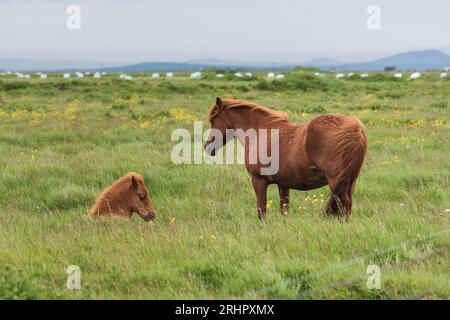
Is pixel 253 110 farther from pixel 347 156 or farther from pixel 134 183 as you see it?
pixel 134 183

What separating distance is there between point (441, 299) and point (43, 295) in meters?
3.28

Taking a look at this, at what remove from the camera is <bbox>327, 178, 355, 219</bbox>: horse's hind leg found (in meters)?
6.53

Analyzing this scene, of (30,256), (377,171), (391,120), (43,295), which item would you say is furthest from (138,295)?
(391,120)

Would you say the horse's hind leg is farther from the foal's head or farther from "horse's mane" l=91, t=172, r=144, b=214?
"horse's mane" l=91, t=172, r=144, b=214

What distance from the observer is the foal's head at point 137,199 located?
7867 millimetres

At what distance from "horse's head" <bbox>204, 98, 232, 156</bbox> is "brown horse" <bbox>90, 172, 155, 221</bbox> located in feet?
3.86

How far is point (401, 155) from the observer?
12.6 m

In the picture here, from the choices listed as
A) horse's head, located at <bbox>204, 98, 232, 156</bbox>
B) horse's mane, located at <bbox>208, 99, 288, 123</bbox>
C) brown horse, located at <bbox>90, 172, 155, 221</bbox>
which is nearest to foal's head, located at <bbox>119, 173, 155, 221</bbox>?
brown horse, located at <bbox>90, 172, 155, 221</bbox>

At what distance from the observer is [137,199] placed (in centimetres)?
790

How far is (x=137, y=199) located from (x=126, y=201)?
0.21 metres

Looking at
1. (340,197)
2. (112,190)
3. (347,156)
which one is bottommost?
(112,190)

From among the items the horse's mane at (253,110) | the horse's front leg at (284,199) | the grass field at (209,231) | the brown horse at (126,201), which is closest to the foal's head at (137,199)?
the brown horse at (126,201)

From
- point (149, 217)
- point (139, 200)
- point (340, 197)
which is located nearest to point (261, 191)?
point (340, 197)

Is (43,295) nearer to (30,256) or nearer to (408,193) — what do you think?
(30,256)
